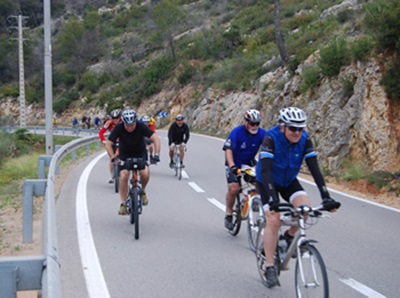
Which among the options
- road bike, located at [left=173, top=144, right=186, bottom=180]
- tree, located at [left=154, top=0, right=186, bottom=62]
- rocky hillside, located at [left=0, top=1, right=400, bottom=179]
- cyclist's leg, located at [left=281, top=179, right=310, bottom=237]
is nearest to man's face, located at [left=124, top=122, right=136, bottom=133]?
cyclist's leg, located at [left=281, top=179, right=310, bottom=237]

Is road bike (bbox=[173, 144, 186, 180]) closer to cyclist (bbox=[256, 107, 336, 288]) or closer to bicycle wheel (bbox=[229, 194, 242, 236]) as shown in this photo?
bicycle wheel (bbox=[229, 194, 242, 236])

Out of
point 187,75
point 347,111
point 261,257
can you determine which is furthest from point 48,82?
point 187,75

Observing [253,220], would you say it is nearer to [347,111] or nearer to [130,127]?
[130,127]

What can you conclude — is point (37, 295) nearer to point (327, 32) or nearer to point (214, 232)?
point (214, 232)

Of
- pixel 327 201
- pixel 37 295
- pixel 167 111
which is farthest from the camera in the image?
pixel 167 111

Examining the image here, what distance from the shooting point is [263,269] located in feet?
19.5

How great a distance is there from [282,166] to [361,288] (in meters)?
1.63

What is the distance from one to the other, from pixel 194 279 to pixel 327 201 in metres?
2.02

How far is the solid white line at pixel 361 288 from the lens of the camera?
5.68 meters

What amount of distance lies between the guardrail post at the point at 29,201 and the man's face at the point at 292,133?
4162mm

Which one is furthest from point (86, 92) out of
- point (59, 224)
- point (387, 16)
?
point (59, 224)

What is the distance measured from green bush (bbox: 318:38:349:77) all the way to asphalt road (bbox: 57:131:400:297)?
8201 millimetres

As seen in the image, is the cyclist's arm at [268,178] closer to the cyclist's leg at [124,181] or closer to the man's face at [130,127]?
the man's face at [130,127]

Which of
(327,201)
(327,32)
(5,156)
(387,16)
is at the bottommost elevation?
(5,156)
